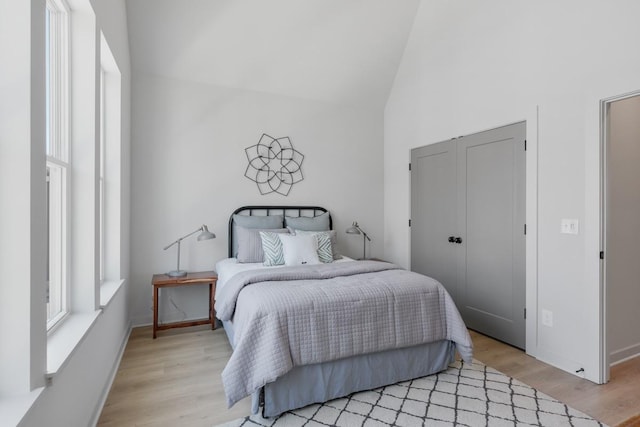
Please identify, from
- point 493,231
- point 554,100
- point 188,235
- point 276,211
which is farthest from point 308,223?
point 554,100

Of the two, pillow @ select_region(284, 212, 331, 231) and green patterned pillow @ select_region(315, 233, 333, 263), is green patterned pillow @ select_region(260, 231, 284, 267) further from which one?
pillow @ select_region(284, 212, 331, 231)

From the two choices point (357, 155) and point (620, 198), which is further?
point (357, 155)

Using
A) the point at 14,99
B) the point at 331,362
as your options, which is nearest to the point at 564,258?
the point at 331,362

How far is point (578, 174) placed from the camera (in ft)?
8.50

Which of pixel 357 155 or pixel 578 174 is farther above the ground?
pixel 357 155

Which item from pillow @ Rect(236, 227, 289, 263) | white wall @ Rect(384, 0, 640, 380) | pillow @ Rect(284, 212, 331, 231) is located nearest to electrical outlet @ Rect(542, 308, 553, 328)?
white wall @ Rect(384, 0, 640, 380)

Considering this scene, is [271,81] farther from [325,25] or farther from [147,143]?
[147,143]

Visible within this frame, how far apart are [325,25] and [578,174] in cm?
276

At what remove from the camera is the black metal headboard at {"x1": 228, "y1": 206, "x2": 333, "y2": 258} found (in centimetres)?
396

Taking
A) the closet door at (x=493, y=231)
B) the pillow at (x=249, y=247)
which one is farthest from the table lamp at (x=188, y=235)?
the closet door at (x=493, y=231)

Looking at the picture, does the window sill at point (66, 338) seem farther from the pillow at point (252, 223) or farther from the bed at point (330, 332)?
the pillow at point (252, 223)

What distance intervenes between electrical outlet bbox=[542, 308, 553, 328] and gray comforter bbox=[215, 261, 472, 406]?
87 centimetres

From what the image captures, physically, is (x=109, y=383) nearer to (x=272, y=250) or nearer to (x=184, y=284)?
(x=184, y=284)

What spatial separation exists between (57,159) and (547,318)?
11.5ft
